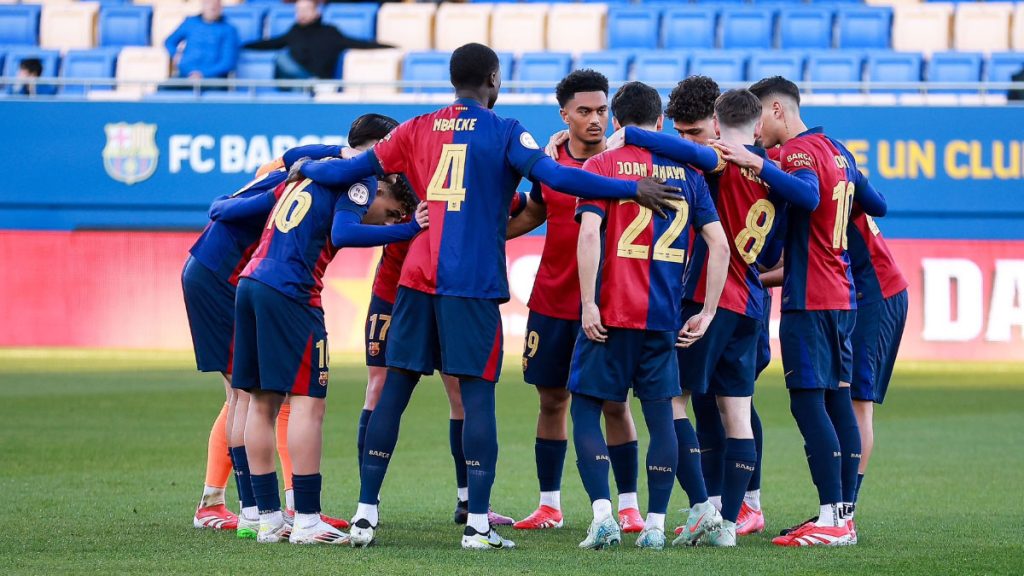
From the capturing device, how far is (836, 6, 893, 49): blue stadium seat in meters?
19.7

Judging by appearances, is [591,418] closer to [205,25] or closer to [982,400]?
[982,400]

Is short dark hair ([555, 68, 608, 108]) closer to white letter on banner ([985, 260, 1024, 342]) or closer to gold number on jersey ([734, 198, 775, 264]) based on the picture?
gold number on jersey ([734, 198, 775, 264])

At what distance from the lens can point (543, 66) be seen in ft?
62.1

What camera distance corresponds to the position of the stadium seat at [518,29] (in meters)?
20.1

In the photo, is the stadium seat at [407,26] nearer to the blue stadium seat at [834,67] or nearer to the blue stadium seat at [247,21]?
the blue stadium seat at [247,21]

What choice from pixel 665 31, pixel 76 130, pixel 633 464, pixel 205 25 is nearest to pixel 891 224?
pixel 665 31

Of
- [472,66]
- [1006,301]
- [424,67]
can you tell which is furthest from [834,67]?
[472,66]

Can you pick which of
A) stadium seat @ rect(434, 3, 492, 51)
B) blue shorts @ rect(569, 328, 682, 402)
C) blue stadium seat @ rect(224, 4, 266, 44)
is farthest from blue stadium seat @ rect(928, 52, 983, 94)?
blue shorts @ rect(569, 328, 682, 402)

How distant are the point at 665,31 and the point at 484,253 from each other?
15032mm

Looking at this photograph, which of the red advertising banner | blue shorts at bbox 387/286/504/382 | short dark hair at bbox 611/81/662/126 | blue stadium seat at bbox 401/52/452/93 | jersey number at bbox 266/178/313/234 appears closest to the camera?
blue shorts at bbox 387/286/504/382

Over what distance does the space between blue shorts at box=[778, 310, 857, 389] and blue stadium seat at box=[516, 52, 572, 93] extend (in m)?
13.0

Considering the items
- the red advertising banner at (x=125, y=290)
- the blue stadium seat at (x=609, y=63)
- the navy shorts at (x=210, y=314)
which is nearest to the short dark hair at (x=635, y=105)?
the navy shorts at (x=210, y=314)

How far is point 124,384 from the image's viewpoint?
14117 mm

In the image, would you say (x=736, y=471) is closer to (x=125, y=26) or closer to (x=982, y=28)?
(x=982, y=28)
